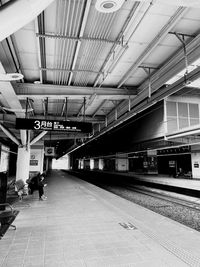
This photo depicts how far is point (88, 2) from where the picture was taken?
143 inches

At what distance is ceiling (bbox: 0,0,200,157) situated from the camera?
3.99 metres

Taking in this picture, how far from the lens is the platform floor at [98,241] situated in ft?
10.9

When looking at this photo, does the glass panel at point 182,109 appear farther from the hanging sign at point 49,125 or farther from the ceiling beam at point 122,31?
the ceiling beam at point 122,31

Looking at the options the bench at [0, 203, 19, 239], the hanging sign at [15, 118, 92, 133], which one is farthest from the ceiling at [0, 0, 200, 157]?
the bench at [0, 203, 19, 239]

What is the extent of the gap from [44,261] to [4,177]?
405 centimetres

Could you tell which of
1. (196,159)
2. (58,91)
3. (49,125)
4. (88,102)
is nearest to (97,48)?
(58,91)

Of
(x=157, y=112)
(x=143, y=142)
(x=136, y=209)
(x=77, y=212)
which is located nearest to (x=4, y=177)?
(x=77, y=212)

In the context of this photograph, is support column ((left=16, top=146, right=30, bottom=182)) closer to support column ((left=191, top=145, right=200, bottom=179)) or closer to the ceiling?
the ceiling

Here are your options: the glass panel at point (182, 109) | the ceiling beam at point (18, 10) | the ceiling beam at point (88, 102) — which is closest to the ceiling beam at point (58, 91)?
the ceiling beam at point (88, 102)

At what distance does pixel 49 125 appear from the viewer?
25.2ft

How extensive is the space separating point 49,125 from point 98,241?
4.53 metres

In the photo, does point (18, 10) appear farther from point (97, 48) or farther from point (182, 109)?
point (182, 109)

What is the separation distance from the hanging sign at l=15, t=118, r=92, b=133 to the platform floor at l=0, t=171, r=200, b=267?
9.19ft

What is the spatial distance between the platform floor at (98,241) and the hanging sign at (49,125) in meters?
2.80
